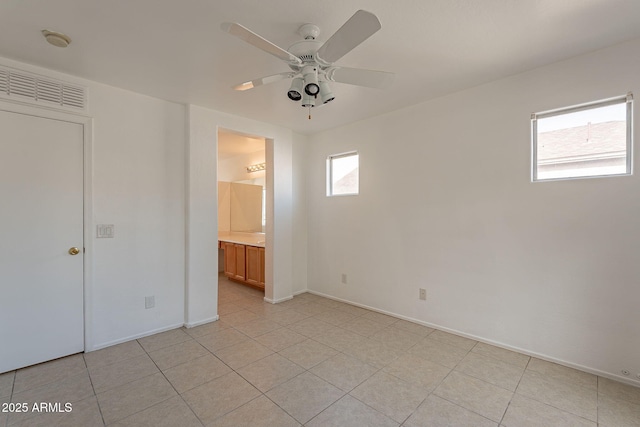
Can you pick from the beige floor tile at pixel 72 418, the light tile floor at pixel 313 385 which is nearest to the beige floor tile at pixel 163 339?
the light tile floor at pixel 313 385

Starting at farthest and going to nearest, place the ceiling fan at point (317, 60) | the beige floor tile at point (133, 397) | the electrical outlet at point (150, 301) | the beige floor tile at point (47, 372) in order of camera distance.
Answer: the electrical outlet at point (150, 301), the beige floor tile at point (47, 372), the beige floor tile at point (133, 397), the ceiling fan at point (317, 60)

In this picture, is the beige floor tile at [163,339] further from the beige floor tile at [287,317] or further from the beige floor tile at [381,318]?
the beige floor tile at [381,318]

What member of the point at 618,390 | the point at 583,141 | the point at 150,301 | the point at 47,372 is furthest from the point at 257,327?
the point at 583,141

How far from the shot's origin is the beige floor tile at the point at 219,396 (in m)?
1.87

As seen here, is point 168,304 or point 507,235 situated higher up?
point 507,235

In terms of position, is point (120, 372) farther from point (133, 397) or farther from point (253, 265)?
point (253, 265)

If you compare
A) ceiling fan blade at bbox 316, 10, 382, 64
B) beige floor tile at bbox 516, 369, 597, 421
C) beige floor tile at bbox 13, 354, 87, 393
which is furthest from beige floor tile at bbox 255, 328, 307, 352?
ceiling fan blade at bbox 316, 10, 382, 64

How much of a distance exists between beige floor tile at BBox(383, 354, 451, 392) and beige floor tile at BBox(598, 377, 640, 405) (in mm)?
1067

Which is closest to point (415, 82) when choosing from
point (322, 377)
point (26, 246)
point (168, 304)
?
point (322, 377)

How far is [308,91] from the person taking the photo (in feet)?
6.03

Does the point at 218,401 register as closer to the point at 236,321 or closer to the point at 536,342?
the point at 236,321

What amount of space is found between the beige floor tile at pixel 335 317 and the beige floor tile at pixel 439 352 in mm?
924

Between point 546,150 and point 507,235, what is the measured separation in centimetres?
83

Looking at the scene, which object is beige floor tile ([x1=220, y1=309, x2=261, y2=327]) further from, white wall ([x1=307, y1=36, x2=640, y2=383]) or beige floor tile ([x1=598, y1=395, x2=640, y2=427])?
beige floor tile ([x1=598, y1=395, x2=640, y2=427])
